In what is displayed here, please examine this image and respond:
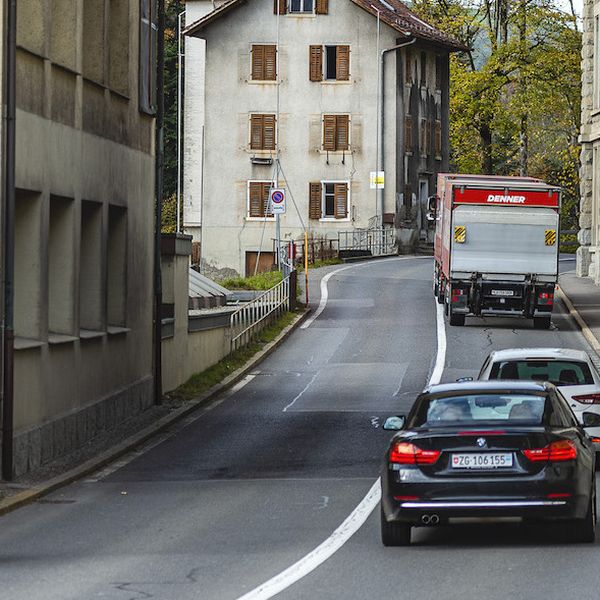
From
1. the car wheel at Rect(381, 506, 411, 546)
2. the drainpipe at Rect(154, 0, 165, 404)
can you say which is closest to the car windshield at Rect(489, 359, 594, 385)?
the car wheel at Rect(381, 506, 411, 546)

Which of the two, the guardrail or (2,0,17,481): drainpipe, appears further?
the guardrail

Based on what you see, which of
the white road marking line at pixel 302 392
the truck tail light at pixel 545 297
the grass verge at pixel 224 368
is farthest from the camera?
the truck tail light at pixel 545 297

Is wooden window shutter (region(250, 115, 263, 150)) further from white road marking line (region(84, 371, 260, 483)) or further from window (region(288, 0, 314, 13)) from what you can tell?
white road marking line (region(84, 371, 260, 483))

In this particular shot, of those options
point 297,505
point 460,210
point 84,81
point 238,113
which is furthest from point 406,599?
point 238,113

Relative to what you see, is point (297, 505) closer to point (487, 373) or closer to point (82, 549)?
point (82, 549)

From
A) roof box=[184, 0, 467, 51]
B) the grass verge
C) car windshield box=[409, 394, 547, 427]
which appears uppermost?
roof box=[184, 0, 467, 51]

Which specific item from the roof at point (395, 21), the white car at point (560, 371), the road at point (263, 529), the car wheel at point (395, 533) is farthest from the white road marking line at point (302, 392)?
the roof at point (395, 21)

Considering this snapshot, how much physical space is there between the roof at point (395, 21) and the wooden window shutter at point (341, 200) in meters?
7.34

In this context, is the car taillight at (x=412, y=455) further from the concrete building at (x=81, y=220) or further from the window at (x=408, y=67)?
the window at (x=408, y=67)

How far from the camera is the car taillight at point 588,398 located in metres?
19.3

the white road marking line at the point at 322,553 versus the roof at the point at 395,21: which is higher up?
the roof at the point at 395,21

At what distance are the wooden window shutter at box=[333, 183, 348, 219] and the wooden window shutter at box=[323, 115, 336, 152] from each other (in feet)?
5.68

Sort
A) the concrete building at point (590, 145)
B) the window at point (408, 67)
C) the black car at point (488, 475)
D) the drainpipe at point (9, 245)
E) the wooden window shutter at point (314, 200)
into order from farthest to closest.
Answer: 1. the window at point (408, 67)
2. the wooden window shutter at point (314, 200)
3. the concrete building at point (590, 145)
4. the drainpipe at point (9, 245)
5. the black car at point (488, 475)

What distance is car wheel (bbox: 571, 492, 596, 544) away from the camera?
1268cm
